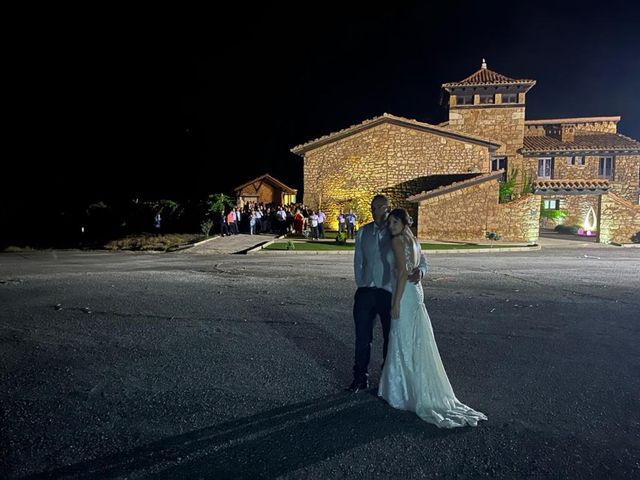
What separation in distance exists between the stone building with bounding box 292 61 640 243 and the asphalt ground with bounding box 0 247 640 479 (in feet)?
47.6

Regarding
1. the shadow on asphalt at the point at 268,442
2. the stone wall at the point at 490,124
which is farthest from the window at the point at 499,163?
the shadow on asphalt at the point at 268,442

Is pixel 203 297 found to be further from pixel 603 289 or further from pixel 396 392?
pixel 603 289

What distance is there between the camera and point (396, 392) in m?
3.88

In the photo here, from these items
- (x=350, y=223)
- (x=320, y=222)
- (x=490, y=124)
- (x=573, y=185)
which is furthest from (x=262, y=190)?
(x=573, y=185)

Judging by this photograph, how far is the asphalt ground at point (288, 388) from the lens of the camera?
123 inches

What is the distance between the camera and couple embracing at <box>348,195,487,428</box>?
3.72 meters

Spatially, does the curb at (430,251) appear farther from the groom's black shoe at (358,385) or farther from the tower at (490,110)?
the tower at (490,110)

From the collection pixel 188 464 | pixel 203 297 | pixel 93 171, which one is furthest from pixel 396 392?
pixel 93 171

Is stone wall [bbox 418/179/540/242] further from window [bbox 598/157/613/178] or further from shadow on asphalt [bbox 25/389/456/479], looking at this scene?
shadow on asphalt [bbox 25/389/456/479]

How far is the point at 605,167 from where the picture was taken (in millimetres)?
35094

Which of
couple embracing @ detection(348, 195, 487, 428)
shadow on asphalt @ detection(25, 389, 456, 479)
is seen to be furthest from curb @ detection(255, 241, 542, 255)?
shadow on asphalt @ detection(25, 389, 456, 479)

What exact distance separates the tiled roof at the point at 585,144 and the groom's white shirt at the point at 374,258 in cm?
3414

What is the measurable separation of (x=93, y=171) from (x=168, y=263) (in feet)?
39.7

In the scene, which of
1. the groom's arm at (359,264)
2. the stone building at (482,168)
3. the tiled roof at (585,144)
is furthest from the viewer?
the tiled roof at (585,144)
